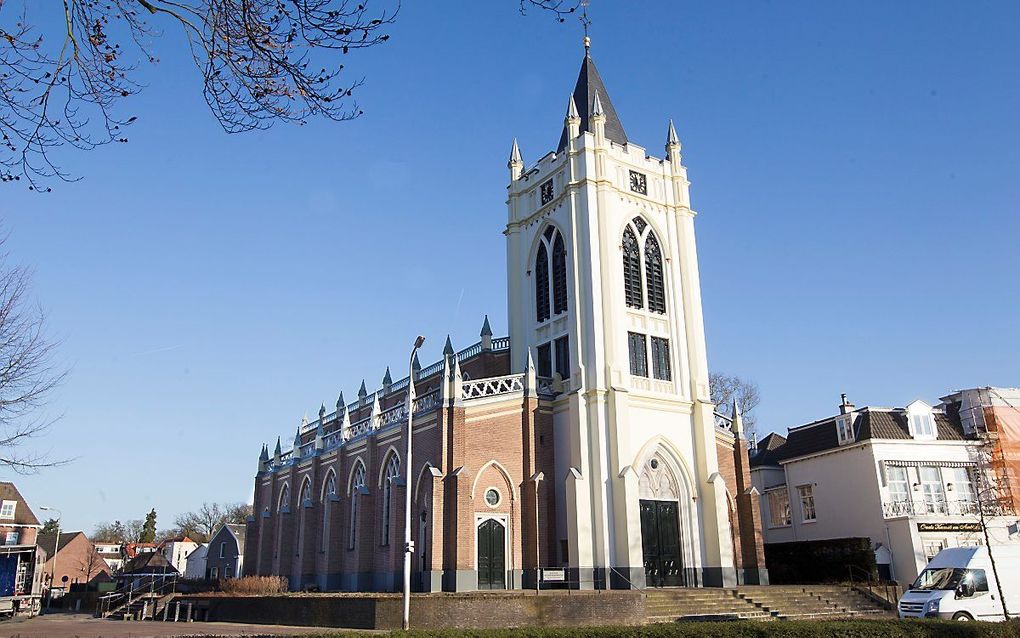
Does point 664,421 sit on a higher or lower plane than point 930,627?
higher

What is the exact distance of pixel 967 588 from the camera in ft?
78.8

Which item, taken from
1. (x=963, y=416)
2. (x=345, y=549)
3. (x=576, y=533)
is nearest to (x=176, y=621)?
(x=345, y=549)

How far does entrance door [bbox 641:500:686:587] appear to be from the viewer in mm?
32312

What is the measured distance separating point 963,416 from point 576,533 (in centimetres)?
2220

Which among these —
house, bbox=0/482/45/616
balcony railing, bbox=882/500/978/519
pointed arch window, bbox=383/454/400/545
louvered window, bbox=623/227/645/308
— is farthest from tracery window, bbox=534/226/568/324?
house, bbox=0/482/45/616

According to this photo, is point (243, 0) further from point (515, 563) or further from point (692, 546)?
point (692, 546)

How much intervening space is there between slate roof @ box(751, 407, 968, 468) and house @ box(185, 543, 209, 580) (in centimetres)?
6218

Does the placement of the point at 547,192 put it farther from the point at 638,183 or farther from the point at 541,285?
the point at 541,285

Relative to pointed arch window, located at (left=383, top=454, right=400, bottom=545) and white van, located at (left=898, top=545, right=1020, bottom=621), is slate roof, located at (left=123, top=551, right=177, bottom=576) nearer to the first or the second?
pointed arch window, located at (left=383, top=454, right=400, bottom=545)

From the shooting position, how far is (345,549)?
40250 mm

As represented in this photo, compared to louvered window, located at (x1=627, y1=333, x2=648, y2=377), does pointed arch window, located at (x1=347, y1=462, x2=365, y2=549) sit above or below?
below

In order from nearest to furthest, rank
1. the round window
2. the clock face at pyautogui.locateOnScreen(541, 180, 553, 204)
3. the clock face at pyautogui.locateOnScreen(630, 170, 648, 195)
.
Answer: the round window → the clock face at pyautogui.locateOnScreen(630, 170, 648, 195) → the clock face at pyautogui.locateOnScreen(541, 180, 553, 204)

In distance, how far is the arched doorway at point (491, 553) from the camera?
3086cm

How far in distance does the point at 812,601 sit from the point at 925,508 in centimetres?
1089
